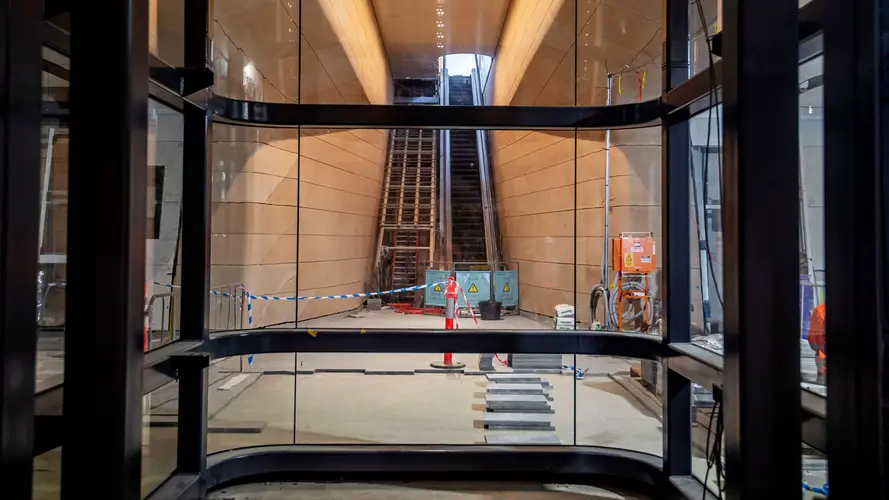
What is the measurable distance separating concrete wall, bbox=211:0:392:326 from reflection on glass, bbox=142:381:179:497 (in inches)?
85.1

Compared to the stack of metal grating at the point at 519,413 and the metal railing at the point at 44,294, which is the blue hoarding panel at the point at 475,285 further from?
the metal railing at the point at 44,294

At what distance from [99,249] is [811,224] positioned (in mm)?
4560

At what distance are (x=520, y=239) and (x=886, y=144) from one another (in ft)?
29.9

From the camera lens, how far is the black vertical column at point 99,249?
6.23 feet

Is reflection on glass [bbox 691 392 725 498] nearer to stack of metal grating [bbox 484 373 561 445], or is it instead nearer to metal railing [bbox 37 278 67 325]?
stack of metal grating [bbox 484 373 561 445]

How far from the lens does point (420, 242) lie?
40.0 feet

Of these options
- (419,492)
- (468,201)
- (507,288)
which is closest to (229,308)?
(419,492)

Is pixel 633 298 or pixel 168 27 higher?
pixel 168 27

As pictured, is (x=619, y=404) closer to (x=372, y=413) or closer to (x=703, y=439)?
(x=703, y=439)

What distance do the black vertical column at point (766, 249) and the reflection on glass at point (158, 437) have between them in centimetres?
319

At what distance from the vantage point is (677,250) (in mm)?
3184

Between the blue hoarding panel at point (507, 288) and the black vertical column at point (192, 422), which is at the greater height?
the blue hoarding panel at point (507, 288)

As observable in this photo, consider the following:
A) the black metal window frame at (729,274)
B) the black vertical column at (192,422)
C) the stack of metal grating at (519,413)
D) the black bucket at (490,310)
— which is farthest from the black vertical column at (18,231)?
the black bucket at (490,310)

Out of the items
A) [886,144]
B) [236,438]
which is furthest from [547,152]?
[886,144]
